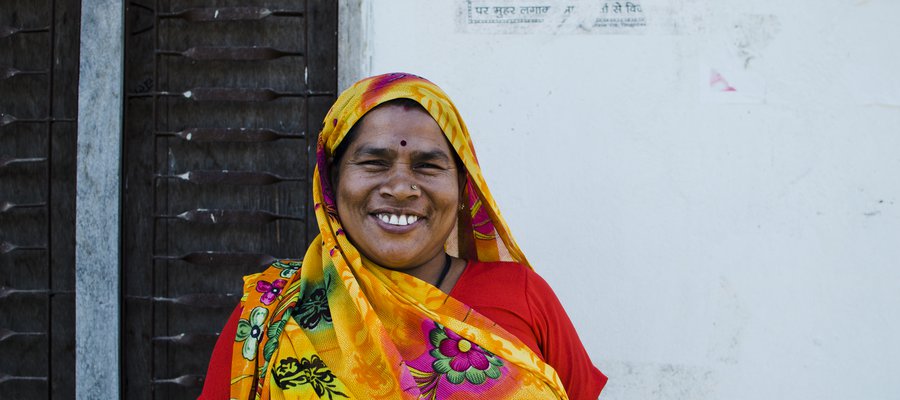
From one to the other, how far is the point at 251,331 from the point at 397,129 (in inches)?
20.5

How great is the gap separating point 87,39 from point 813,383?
2664 mm

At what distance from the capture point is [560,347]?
1.50 metres

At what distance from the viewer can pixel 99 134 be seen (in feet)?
7.90

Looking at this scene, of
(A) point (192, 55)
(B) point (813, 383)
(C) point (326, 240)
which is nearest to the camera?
(C) point (326, 240)

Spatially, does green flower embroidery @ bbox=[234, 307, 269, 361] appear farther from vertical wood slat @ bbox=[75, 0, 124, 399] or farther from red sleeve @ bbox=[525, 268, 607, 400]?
vertical wood slat @ bbox=[75, 0, 124, 399]

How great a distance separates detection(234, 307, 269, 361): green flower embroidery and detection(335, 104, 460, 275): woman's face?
26cm

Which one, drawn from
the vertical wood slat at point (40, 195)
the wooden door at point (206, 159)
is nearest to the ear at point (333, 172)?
the wooden door at point (206, 159)

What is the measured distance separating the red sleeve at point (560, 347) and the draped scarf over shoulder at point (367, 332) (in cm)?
8

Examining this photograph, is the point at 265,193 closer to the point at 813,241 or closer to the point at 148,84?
the point at 148,84

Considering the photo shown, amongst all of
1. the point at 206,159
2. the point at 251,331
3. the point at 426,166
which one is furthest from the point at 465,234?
the point at 206,159

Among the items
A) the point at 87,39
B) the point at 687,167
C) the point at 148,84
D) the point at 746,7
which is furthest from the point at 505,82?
the point at 87,39

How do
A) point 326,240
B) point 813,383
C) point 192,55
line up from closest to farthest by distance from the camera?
point 326,240, point 813,383, point 192,55

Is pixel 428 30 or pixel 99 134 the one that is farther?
pixel 99 134

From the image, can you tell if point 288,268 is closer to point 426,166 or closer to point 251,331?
point 251,331
